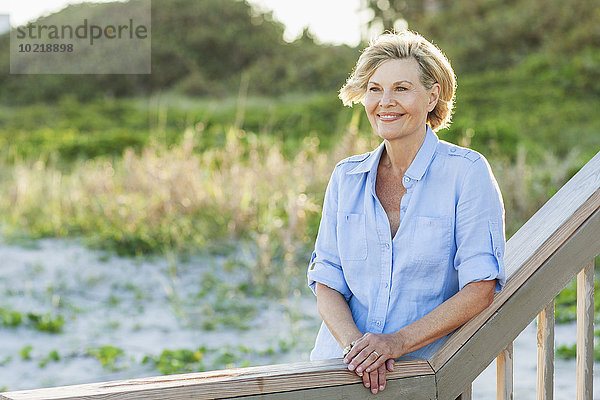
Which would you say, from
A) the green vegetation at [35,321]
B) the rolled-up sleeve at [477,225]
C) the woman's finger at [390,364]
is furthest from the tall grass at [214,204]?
the woman's finger at [390,364]

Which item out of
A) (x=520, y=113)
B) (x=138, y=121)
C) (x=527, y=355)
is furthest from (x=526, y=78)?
(x=527, y=355)

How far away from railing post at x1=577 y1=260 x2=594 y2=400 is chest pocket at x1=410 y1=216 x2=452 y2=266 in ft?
0.87

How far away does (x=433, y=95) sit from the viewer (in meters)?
1.69

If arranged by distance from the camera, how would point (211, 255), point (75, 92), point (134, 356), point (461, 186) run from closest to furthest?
1. point (461, 186)
2. point (134, 356)
3. point (211, 255)
4. point (75, 92)

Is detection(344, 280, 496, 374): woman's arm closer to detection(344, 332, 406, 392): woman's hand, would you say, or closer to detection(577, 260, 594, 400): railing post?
detection(344, 332, 406, 392): woman's hand

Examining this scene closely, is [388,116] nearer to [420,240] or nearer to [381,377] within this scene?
[420,240]

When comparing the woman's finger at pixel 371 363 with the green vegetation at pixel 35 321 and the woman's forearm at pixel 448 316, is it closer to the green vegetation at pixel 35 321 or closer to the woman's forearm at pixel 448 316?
the woman's forearm at pixel 448 316

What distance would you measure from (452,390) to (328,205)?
52 centimetres

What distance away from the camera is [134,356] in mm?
4367

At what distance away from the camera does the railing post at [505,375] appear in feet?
4.84

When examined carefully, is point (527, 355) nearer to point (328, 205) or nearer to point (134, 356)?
point (134, 356)

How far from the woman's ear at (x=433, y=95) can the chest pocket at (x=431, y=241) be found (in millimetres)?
272

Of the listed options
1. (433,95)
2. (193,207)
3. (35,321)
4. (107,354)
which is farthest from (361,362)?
(193,207)

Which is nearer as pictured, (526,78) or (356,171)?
(356,171)
